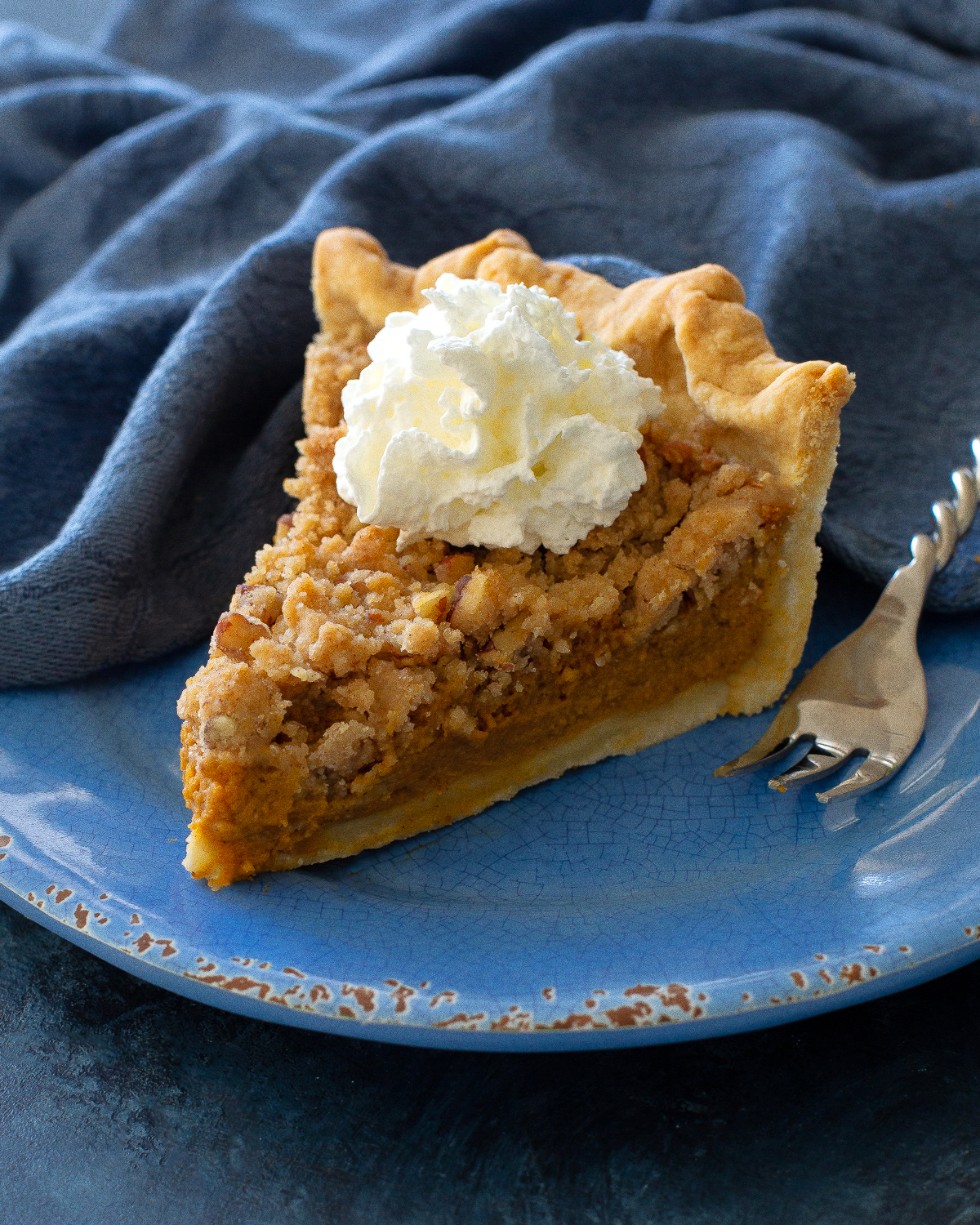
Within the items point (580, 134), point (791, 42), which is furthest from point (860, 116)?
point (580, 134)

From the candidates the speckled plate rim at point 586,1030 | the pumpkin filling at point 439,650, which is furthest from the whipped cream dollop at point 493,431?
the speckled plate rim at point 586,1030

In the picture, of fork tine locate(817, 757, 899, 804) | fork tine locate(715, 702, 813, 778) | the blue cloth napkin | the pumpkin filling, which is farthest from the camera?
the blue cloth napkin

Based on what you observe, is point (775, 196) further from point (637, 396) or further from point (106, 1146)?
point (106, 1146)

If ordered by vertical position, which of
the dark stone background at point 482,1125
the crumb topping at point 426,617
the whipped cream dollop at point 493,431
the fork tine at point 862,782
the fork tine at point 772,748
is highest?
the whipped cream dollop at point 493,431

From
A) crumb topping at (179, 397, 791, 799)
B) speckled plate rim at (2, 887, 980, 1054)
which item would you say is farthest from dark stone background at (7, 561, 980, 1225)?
crumb topping at (179, 397, 791, 799)

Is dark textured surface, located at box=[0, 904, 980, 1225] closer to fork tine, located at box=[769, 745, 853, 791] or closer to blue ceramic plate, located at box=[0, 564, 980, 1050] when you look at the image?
blue ceramic plate, located at box=[0, 564, 980, 1050]

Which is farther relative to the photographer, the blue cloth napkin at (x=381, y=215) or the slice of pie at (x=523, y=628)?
the blue cloth napkin at (x=381, y=215)

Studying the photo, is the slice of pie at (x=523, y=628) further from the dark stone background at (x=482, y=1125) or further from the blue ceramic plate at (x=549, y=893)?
the dark stone background at (x=482, y=1125)

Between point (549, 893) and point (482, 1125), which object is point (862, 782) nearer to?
point (549, 893)
